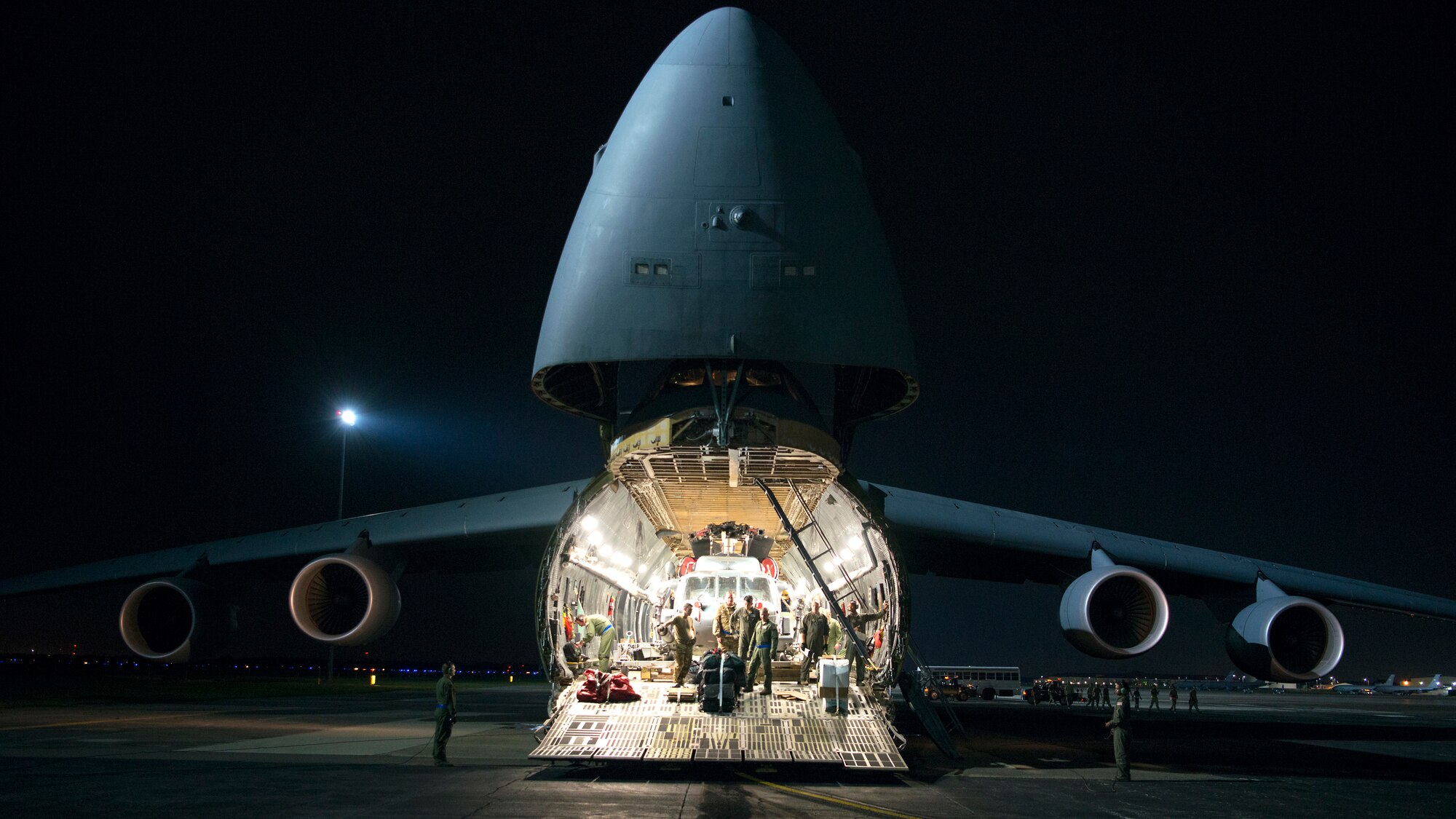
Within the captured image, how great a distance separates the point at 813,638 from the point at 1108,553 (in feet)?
16.0

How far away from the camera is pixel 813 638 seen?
41.5 feet

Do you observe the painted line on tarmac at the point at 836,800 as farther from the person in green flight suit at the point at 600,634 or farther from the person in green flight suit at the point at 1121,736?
the person in green flight suit at the point at 1121,736

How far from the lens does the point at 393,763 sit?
37.1 feet

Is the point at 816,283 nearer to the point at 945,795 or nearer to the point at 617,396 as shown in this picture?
the point at 617,396

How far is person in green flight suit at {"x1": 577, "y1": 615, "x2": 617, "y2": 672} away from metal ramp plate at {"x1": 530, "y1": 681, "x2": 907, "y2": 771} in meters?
2.22

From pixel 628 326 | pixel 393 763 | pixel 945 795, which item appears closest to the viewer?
pixel 945 795

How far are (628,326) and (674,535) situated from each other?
29.4ft

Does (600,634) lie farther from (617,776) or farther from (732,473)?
(732,473)

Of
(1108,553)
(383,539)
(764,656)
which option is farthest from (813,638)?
(383,539)

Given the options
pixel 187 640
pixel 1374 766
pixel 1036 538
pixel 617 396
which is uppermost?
pixel 617 396

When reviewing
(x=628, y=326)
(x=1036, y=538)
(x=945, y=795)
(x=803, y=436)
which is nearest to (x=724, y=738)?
(x=945, y=795)

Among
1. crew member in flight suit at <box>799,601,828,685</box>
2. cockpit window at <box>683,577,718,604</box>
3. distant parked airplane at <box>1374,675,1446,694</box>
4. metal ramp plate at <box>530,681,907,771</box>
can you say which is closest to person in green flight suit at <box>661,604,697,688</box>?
metal ramp plate at <box>530,681,907,771</box>

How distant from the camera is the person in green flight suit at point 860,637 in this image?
11.7 m

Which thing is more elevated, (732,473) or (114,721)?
(732,473)
